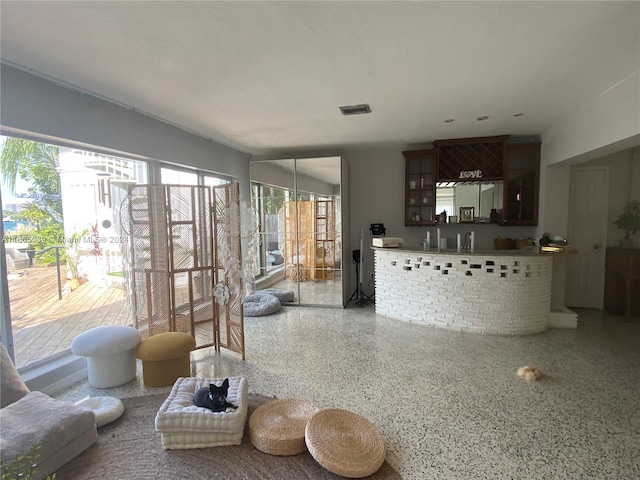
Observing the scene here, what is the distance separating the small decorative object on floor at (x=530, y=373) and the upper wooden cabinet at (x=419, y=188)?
9.04 ft

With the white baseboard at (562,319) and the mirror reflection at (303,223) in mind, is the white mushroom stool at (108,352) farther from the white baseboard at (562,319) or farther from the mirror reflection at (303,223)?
the white baseboard at (562,319)

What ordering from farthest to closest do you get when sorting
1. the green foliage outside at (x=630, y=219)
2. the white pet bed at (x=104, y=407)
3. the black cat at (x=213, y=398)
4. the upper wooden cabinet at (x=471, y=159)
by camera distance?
the upper wooden cabinet at (x=471, y=159)
the green foliage outside at (x=630, y=219)
the white pet bed at (x=104, y=407)
the black cat at (x=213, y=398)

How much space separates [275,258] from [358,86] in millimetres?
3487

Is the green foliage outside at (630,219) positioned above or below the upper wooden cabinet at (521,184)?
below

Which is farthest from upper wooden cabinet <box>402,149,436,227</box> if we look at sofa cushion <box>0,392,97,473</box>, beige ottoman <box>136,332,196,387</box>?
sofa cushion <box>0,392,97,473</box>

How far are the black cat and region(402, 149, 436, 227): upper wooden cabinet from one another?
4095 mm

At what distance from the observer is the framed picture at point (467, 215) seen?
5.16 m

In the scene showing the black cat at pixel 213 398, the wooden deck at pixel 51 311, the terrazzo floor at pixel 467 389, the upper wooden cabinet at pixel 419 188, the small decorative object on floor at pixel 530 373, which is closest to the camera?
the terrazzo floor at pixel 467 389

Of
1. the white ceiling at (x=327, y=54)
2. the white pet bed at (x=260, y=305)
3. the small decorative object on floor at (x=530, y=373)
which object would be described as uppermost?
the white ceiling at (x=327, y=54)

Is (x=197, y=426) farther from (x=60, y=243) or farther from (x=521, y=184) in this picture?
(x=521, y=184)

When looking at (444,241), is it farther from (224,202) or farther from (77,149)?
(77,149)

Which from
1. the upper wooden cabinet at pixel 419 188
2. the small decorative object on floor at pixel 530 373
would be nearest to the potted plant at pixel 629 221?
the upper wooden cabinet at pixel 419 188

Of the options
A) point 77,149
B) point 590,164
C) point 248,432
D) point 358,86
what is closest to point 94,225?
point 77,149

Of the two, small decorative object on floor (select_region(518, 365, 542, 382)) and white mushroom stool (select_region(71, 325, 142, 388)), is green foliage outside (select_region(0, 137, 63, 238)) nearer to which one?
white mushroom stool (select_region(71, 325, 142, 388))
